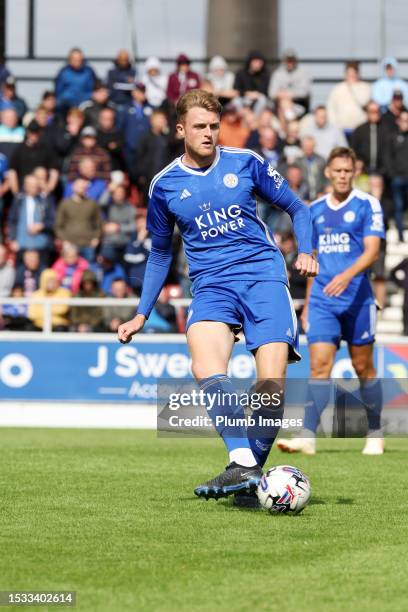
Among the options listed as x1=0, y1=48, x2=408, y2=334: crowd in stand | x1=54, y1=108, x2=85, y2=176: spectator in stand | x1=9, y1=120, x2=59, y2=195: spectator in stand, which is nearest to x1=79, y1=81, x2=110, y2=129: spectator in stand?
x1=0, y1=48, x2=408, y2=334: crowd in stand

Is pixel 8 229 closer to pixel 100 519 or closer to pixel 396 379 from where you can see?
pixel 396 379

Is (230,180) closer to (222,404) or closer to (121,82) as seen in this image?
(222,404)

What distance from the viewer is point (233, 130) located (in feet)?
67.4

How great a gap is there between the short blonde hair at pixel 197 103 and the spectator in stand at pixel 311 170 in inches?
478

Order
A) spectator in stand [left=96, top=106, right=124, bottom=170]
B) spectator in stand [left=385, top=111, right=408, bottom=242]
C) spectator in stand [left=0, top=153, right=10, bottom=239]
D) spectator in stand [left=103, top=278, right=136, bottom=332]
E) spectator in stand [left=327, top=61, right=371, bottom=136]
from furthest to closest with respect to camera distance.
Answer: spectator in stand [left=327, top=61, right=371, bottom=136], spectator in stand [left=0, top=153, right=10, bottom=239], spectator in stand [left=96, top=106, right=124, bottom=170], spectator in stand [left=385, top=111, right=408, bottom=242], spectator in stand [left=103, top=278, right=136, bottom=332]

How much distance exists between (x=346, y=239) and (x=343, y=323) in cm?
72

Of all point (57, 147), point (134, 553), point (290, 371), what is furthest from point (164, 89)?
point (134, 553)

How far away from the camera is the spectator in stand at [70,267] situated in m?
19.2

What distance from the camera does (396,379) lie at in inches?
666

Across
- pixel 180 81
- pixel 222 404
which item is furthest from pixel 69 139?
pixel 222 404

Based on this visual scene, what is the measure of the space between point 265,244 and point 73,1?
59.7 feet

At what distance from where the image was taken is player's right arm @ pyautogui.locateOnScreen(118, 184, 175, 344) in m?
7.90

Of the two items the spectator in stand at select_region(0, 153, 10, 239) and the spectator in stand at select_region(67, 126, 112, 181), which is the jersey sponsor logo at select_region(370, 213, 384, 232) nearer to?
the spectator in stand at select_region(67, 126, 112, 181)

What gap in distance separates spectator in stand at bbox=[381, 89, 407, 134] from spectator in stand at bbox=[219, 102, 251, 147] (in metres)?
2.14
